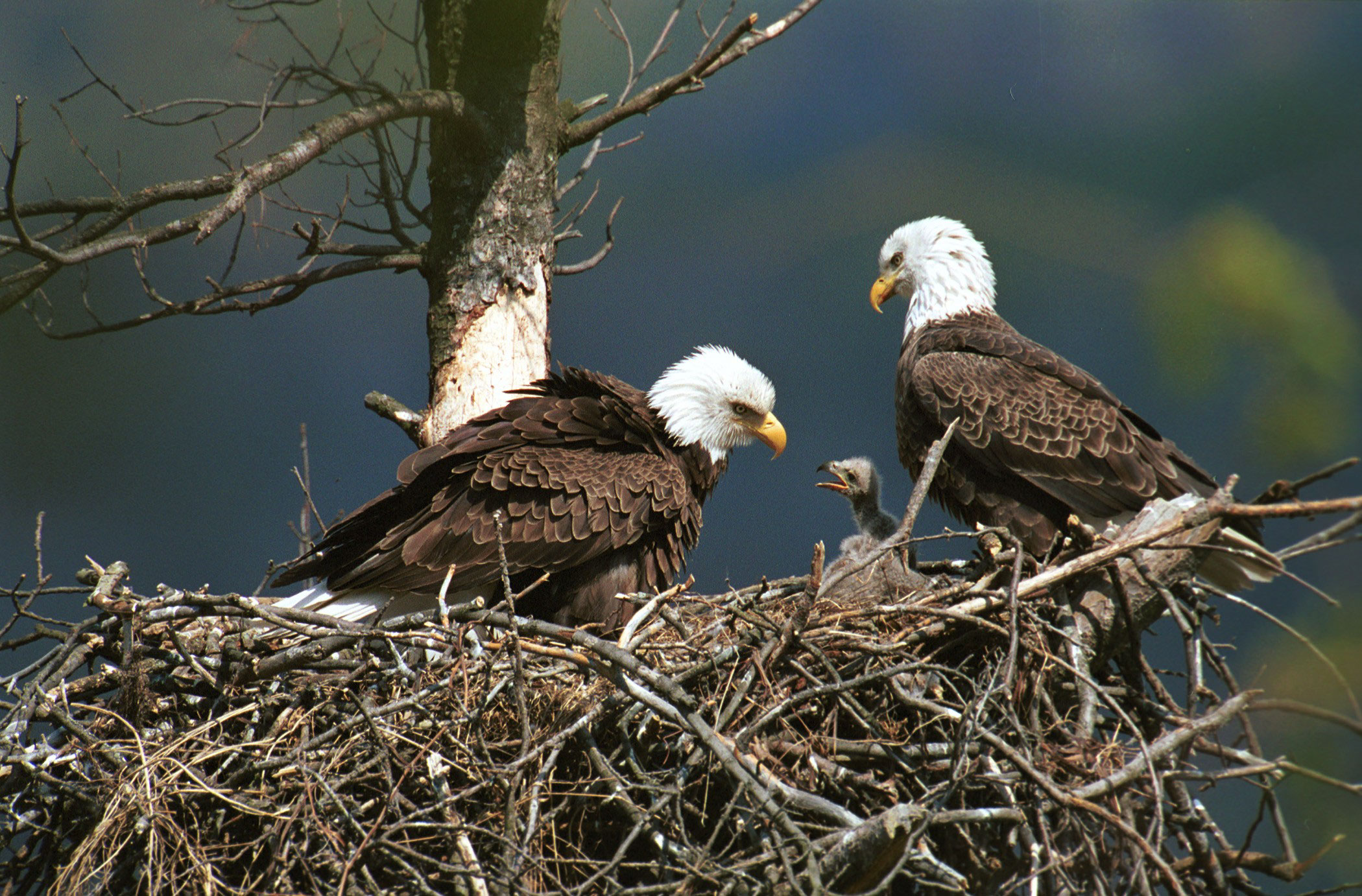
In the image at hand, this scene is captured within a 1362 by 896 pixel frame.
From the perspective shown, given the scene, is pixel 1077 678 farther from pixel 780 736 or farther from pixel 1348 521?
pixel 1348 521

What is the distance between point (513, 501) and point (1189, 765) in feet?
8.36

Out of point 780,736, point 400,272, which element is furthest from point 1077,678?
point 400,272

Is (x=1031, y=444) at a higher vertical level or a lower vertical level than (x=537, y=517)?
lower

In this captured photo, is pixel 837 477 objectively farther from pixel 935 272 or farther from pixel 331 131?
pixel 331 131

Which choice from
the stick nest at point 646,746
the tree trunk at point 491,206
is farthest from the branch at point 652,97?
the stick nest at point 646,746

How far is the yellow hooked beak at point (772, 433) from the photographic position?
4.96 m

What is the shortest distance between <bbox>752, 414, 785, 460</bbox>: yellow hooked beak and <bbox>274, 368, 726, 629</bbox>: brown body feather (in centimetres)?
53

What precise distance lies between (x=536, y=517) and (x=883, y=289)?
2516 millimetres

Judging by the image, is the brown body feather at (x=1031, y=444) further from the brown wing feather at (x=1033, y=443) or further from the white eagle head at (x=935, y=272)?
the white eagle head at (x=935, y=272)

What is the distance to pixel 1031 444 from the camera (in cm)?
435

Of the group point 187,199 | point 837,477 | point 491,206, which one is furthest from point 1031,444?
point 187,199

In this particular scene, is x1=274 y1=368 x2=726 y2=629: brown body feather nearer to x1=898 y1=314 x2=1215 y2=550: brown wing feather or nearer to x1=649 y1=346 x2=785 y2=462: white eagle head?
x1=649 y1=346 x2=785 y2=462: white eagle head

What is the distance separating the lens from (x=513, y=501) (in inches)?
167

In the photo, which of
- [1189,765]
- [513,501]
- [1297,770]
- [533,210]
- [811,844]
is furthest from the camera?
[533,210]
